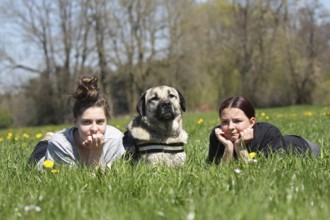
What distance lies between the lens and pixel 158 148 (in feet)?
15.9

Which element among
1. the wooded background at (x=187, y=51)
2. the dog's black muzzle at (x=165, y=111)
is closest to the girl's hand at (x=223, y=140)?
the dog's black muzzle at (x=165, y=111)

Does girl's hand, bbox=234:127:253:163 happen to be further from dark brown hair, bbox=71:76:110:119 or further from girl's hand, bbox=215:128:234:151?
dark brown hair, bbox=71:76:110:119

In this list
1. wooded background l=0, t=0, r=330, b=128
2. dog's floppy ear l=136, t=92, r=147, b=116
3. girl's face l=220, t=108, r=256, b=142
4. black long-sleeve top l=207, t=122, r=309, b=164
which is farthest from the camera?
wooded background l=0, t=0, r=330, b=128

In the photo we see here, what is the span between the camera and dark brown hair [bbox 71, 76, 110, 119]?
4340 millimetres

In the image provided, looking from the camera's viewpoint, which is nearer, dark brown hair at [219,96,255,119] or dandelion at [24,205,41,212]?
dandelion at [24,205,41,212]

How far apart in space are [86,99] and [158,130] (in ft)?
3.20

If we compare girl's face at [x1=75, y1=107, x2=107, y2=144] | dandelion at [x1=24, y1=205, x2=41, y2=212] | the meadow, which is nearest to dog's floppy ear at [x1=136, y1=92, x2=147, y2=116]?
girl's face at [x1=75, y1=107, x2=107, y2=144]

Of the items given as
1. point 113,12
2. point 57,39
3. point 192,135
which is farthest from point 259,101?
point 192,135

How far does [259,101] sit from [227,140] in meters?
40.2

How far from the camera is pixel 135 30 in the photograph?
41.5m

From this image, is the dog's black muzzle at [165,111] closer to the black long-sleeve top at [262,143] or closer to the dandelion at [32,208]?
the black long-sleeve top at [262,143]

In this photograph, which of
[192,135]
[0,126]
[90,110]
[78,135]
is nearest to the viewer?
[90,110]

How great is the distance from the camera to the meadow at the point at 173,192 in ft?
7.55

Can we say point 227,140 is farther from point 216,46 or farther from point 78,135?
point 216,46
